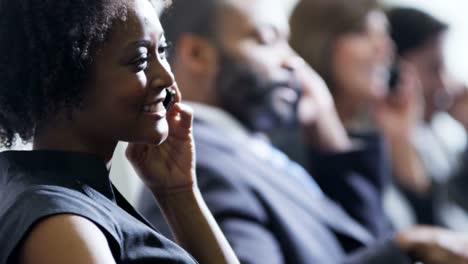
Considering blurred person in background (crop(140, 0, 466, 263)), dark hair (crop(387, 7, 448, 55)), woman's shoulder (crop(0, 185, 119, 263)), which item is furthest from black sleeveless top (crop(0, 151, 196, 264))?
dark hair (crop(387, 7, 448, 55))

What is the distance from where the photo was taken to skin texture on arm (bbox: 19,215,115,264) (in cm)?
77

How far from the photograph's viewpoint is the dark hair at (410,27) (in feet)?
9.35

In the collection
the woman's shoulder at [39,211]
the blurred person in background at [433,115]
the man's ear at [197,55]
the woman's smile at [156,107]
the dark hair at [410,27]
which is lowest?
the blurred person in background at [433,115]

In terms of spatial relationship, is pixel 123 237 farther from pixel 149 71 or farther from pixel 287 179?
pixel 287 179

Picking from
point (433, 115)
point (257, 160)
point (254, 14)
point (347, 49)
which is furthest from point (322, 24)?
point (433, 115)

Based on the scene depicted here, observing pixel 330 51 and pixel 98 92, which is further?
pixel 330 51

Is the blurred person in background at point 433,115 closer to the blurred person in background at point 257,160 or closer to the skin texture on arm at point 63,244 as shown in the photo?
the blurred person in background at point 257,160

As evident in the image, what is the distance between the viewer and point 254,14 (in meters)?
1.76

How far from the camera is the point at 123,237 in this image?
2.74ft

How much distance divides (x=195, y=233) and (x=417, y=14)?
2017 millimetres

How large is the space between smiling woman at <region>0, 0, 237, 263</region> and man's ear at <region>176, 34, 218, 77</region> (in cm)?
81

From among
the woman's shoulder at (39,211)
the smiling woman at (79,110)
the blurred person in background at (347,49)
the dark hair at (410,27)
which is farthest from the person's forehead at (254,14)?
the dark hair at (410,27)

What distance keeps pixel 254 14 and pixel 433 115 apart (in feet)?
5.03

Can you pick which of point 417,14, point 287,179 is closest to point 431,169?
point 417,14
